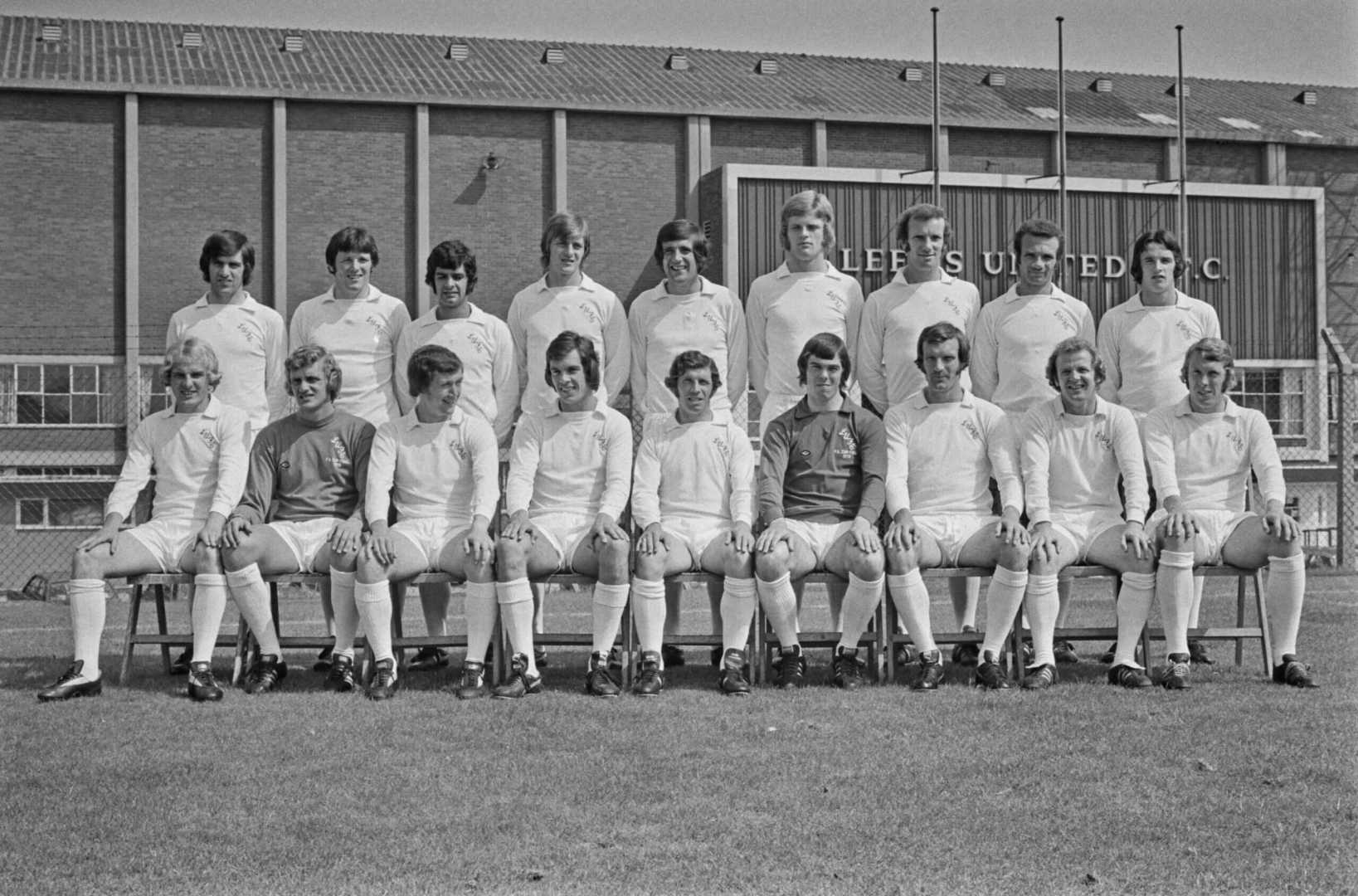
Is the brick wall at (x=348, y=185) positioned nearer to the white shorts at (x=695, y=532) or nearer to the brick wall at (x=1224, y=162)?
the brick wall at (x=1224, y=162)

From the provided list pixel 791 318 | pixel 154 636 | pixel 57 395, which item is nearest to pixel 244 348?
pixel 154 636

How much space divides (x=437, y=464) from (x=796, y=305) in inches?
83.8

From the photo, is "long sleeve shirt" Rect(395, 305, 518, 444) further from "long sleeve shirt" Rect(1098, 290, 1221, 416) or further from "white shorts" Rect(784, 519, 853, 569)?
"long sleeve shirt" Rect(1098, 290, 1221, 416)

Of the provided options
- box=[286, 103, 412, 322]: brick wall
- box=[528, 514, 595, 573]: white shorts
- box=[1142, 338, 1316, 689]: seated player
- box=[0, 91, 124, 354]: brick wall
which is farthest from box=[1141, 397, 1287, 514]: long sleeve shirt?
box=[0, 91, 124, 354]: brick wall

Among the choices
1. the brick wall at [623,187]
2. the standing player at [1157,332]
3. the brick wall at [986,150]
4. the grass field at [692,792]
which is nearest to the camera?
the grass field at [692,792]

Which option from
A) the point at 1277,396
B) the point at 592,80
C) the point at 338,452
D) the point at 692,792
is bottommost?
the point at 692,792

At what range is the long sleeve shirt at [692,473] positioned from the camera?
746 centimetres

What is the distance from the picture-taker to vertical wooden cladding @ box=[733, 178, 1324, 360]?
29.1 metres

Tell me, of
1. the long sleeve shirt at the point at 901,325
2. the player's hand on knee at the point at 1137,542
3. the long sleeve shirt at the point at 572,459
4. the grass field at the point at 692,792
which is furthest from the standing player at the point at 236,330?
the player's hand on knee at the point at 1137,542

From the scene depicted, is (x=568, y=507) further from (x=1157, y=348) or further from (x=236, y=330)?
(x=1157, y=348)

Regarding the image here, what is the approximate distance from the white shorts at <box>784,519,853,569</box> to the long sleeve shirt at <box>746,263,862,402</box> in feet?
3.28

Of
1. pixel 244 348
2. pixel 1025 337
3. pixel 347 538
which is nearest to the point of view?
pixel 347 538

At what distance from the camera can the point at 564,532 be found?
7.34 metres

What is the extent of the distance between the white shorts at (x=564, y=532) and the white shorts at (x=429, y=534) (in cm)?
42
